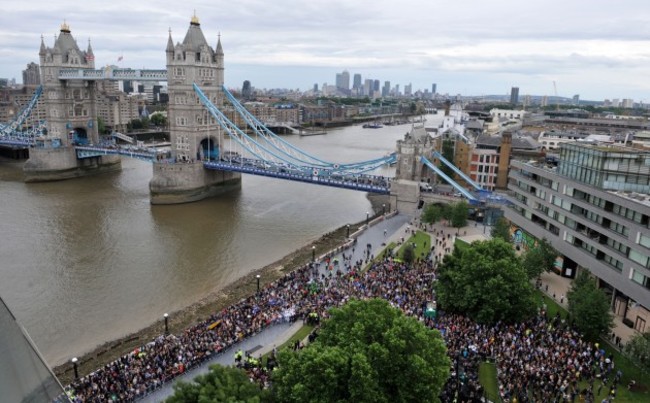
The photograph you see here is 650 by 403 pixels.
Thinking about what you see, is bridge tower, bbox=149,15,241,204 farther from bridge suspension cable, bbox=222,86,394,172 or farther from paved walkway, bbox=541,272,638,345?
paved walkway, bbox=541,272,638,345

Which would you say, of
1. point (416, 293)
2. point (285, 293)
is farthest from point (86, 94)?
point (416, 293)

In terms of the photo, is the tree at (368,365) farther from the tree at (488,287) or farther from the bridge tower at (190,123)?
the bridge tower at (190,123)

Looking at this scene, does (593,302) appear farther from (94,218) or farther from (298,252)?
(94,218)

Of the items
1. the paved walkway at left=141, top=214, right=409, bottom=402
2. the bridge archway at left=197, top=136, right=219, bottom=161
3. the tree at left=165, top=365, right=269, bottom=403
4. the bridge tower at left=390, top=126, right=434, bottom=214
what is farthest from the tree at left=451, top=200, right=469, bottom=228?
the bridge archway at left=197, top=136, right=219, bottom=161

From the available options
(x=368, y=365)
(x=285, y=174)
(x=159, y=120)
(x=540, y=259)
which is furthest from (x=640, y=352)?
(x=159, y=120)

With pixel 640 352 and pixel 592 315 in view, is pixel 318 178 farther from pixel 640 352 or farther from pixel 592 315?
pixel 640 352

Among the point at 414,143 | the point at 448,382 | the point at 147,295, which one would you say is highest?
the point at 414,143
